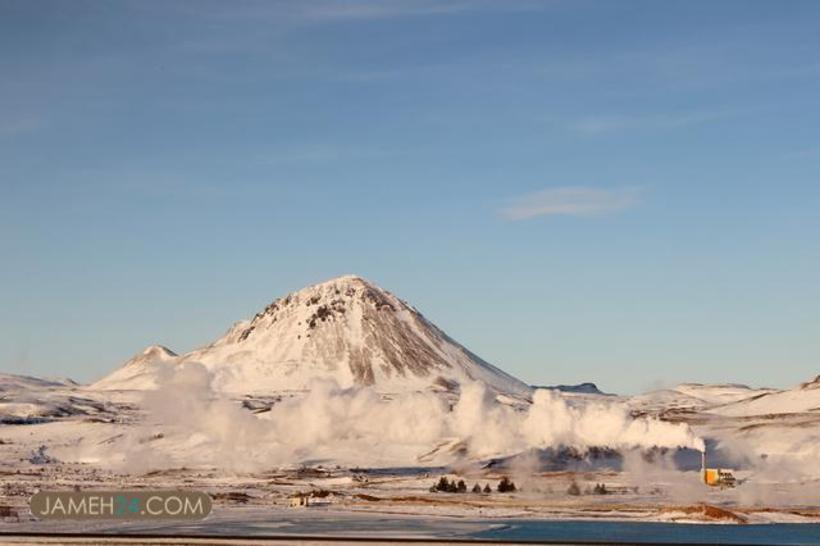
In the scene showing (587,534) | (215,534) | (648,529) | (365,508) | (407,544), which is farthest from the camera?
(365,508)

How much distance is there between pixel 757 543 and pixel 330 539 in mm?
43601

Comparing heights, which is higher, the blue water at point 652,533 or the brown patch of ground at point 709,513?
the brown patch of ground at point 709,513

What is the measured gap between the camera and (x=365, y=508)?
191625mm

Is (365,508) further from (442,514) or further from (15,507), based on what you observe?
(15,507)

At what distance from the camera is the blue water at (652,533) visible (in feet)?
453

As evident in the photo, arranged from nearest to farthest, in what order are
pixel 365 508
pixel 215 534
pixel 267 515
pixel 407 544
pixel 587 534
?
pixel 407 544
pixel 215 534
pixel 587 534
pixel 267 515
pixel 365 508

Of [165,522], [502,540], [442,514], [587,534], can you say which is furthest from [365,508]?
[502,540]

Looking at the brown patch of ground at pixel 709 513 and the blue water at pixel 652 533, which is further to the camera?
the brown patch of ground at pixel 709 513

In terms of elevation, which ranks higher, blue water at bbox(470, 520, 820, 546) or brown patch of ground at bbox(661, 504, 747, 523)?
brown patch of ground at bbox(661, 504, 747, 523)

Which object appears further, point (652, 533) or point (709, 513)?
point (709, 513)

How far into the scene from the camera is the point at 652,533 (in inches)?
5906

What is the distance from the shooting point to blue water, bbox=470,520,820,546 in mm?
138000

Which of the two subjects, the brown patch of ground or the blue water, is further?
the brown patch of ground

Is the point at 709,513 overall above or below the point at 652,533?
above
